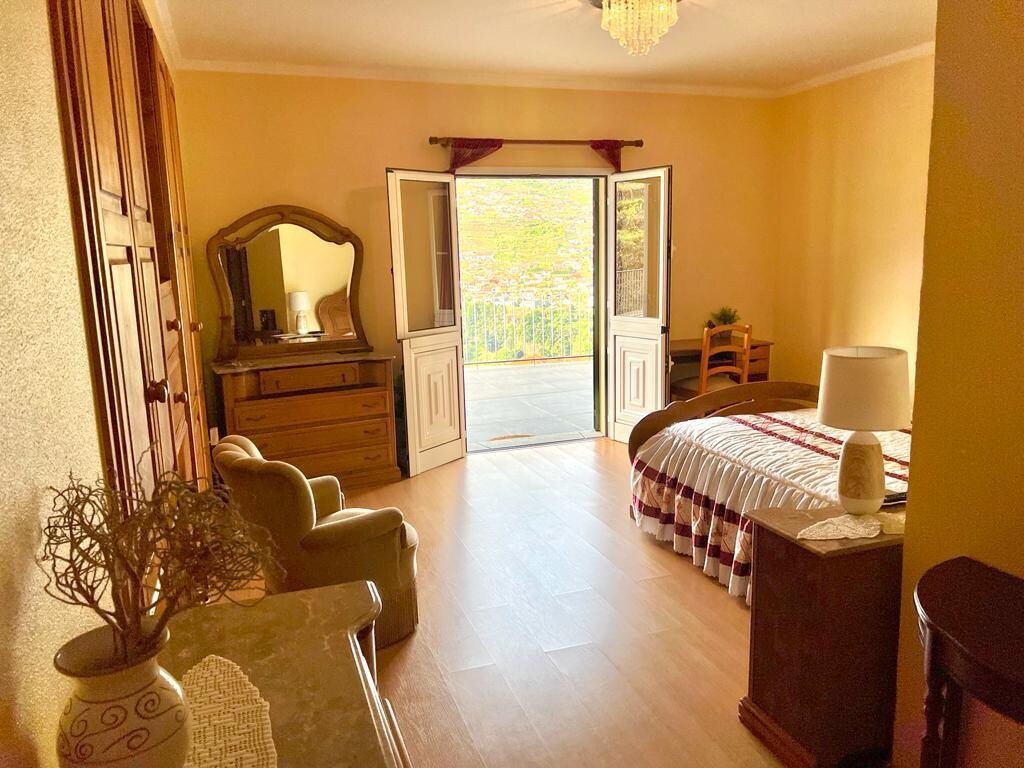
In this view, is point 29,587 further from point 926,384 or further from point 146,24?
point 146,24

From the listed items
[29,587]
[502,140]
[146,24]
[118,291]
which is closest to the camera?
[29,587]

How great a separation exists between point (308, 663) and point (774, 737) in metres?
1.59

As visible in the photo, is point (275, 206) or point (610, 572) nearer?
point (610, 572)

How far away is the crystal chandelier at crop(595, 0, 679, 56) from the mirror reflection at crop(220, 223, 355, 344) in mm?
2383

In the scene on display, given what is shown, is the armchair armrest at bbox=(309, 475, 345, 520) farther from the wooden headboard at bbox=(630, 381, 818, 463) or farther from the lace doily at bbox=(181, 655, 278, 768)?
the lace doily at bbox=(181, 655, 278, 768)

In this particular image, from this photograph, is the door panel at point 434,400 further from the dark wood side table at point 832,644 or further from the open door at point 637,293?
the dark wood side table at point 832,644

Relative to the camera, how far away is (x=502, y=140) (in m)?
5.29

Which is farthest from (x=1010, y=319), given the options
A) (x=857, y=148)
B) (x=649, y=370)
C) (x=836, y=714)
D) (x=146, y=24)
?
(x=857, y=148)

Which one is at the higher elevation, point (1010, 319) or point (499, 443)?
point (1010, 319)

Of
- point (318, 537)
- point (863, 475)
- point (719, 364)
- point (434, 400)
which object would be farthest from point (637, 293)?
point (318, 537)

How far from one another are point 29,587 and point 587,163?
514cm

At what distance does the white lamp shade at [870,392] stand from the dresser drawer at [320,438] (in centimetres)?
335

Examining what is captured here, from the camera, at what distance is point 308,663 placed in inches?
50.9

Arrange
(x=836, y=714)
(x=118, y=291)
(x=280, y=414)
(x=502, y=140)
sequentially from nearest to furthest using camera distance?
(x=118, y=291), (x=836, y=714), (x=280, y=414), (x=502, y=140)
